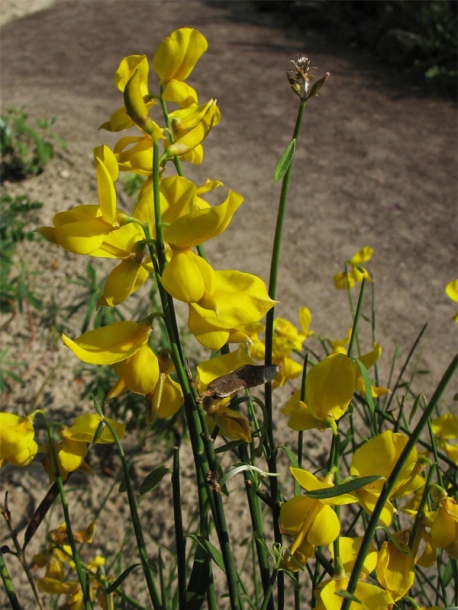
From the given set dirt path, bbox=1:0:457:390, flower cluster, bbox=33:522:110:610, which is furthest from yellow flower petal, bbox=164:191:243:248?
dirt path, bbox=1:0:457:390

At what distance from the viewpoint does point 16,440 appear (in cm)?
77

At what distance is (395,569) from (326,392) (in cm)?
20

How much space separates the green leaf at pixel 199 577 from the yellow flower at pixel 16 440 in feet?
0.70

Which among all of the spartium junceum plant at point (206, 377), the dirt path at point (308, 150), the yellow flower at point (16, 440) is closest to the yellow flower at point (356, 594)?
the spartium junceum plant at point (206, 377)

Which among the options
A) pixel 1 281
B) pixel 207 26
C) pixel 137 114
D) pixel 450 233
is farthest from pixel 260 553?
pixel 207 26

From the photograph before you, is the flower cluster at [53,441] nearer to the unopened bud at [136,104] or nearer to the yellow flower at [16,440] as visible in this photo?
the yellow flower at [16,440]

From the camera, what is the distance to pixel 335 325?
262cm

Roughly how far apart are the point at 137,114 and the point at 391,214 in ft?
9.21

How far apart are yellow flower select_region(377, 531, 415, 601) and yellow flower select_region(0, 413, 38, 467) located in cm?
39

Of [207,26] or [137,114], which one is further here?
[207,26]

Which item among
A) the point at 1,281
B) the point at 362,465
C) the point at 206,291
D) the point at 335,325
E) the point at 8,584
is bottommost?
the point at 335,325

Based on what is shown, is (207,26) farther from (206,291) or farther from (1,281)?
(206,291)

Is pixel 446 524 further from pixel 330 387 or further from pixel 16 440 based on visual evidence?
pixel 16 440

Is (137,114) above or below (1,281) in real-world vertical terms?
above
